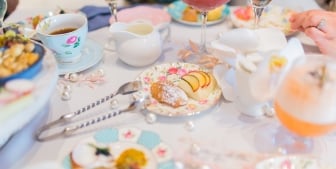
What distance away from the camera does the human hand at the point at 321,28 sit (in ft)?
2.95

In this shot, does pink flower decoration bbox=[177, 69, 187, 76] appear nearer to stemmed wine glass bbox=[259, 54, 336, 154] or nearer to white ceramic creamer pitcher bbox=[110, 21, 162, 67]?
white ceramic creamer pitcher bbox=[110, 21, 162, 67]

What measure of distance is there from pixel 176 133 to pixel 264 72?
0.19m

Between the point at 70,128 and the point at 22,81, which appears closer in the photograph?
the point at 22,81

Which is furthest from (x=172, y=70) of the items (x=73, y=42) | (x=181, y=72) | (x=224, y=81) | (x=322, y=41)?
(x=322, y=41)

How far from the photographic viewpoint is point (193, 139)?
29.7 inches

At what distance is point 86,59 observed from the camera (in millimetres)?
969

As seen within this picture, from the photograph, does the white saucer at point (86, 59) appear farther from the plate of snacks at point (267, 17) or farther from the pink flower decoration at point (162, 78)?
the plate of snacks at point (267, 17)

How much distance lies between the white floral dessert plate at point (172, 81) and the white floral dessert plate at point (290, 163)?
0.17 m

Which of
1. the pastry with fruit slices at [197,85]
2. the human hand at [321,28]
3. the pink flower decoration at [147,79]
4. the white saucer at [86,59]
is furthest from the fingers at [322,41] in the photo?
the white saucer at [86,59]

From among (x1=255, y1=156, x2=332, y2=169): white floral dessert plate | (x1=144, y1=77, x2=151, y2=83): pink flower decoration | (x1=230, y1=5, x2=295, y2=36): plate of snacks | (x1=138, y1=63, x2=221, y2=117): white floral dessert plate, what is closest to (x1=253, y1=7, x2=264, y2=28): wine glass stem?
(x1=230, y1=5, x2=295, y2=36): plate of snacks

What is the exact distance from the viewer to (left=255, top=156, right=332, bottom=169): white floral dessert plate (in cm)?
67

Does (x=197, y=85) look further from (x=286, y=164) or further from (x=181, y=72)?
(x=286, y=164)

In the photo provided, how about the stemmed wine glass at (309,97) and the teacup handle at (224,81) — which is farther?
the teacup handle at (224,81)

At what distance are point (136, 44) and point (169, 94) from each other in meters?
0.16
